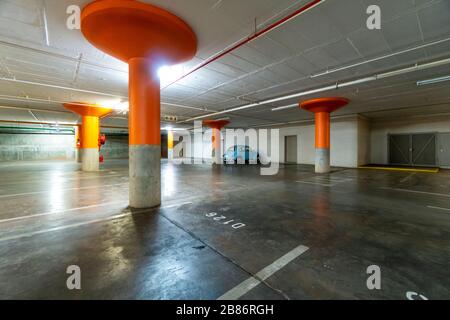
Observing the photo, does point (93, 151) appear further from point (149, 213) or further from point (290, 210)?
point (290, 210)

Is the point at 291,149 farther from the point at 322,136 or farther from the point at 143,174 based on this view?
the point at 143,174

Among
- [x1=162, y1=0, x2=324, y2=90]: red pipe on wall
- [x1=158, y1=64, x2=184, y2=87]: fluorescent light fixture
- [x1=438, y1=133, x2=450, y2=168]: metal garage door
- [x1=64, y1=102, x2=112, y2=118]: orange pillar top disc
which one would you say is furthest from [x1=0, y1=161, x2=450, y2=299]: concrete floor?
[x1=438, y1=133, x2=450, y2=168]: metal garage door

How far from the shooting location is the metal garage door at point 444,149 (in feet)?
38.0

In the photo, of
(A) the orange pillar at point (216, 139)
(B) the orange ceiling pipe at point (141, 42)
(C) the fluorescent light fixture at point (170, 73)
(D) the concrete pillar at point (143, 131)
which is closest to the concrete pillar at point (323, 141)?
(C) the fluorescent light fixture at point (170, 73)

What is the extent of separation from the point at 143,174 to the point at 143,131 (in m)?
0.88

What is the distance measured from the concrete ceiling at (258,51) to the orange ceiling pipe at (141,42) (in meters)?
0.21

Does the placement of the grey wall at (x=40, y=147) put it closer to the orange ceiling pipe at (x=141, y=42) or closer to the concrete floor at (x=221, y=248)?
the concrete floor at (x=221, y=248)

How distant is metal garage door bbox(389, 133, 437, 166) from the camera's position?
1234 cm

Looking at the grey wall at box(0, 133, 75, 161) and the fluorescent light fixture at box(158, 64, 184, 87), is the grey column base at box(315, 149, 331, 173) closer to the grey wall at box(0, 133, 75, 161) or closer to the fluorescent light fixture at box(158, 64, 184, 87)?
the fluorescent light fixture at box(158, 64, 184, 87)

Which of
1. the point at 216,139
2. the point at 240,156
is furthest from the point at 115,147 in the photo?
the point at 240,156

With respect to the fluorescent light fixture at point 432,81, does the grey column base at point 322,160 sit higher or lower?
lower

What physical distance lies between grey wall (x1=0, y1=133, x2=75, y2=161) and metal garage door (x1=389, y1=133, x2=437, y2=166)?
3120 centimetres
